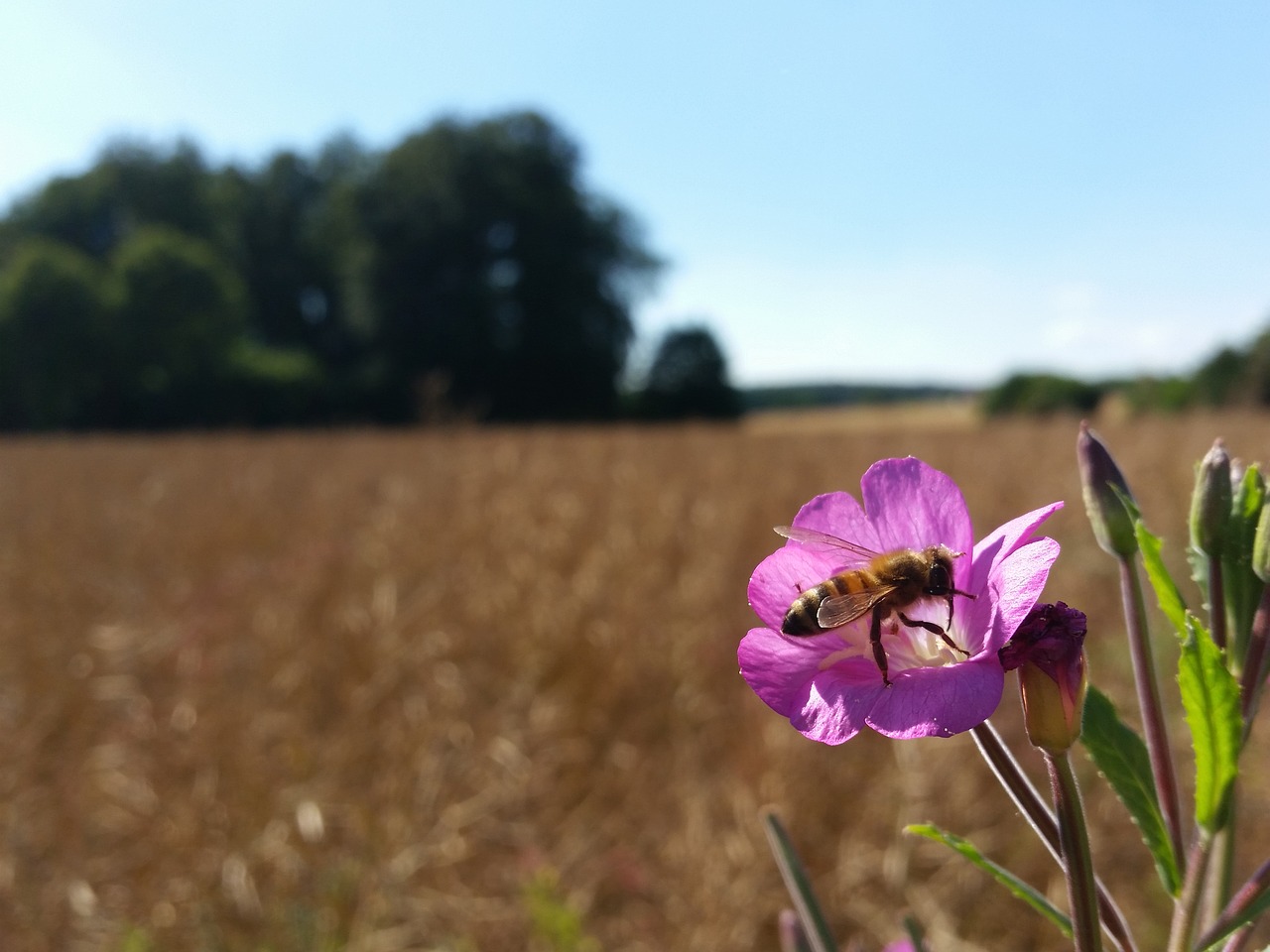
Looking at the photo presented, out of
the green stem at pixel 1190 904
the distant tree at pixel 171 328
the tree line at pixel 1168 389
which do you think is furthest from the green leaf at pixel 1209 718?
the distant tree at pixel 171 328

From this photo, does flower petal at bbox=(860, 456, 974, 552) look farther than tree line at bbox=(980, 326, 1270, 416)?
No

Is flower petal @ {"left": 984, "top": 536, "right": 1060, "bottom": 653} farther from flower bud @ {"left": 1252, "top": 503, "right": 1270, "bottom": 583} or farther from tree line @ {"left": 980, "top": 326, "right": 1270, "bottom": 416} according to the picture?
tree line @ {"left": 980, "top": 326, "right": 1270, "bottom": 416}

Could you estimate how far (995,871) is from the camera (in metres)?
0.41

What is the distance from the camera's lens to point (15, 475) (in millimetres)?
7094

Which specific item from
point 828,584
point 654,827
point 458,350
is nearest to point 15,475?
point 654,827

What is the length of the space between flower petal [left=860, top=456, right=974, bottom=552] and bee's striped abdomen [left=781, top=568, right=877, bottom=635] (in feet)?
0.09

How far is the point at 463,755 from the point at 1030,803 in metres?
2.50

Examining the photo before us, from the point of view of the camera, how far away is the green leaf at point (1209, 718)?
351mm

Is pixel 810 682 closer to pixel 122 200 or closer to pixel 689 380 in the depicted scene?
pixel 122 200

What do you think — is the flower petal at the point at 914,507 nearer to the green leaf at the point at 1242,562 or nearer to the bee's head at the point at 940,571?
the bee's head at the point at 940,571

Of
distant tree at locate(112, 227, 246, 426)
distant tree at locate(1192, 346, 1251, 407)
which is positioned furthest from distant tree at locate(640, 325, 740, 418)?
distant tree at locate(1192, 346, 1251, 407)

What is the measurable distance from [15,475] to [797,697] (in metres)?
8.39

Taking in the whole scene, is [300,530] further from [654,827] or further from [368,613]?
[654,827]

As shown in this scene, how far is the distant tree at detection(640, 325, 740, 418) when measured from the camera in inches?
1320
